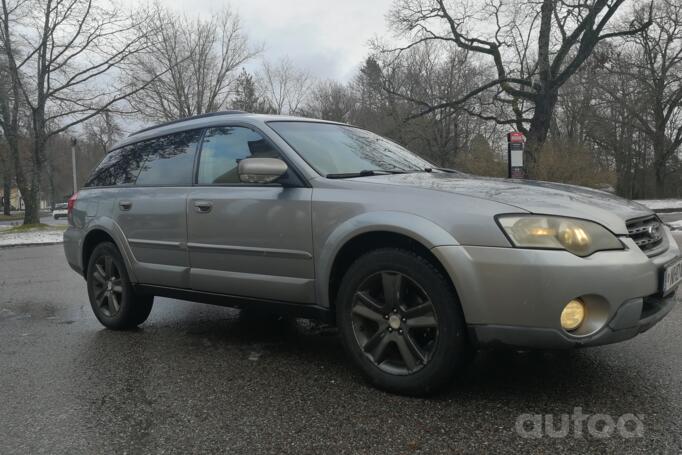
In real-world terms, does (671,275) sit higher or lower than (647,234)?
lower

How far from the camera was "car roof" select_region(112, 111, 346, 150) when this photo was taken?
3.96 metres

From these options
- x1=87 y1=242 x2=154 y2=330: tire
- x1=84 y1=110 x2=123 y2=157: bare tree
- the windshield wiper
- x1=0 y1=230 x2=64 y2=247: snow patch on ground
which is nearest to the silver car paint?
the windshield wiper

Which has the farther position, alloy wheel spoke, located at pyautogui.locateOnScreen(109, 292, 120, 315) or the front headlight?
alloy wheel spoke, located at pyautogui.locateOnScreen(109, 292, 120, 315)

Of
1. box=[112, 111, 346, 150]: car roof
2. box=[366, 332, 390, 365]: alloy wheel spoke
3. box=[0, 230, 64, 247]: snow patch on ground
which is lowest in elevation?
box=[0, 230, 64, 247]: snow patch on ground

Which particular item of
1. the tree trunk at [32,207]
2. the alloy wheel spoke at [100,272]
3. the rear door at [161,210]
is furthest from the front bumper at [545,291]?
the tree trunk at [32,207]

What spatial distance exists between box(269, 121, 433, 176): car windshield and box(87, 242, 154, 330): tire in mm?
1970

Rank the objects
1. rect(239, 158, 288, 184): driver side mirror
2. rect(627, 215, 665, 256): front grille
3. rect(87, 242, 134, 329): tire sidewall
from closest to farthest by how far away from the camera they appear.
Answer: rect(627, 215, 665, 256): front grille, rect(239, 158, 288, 184): driver side mirror, rect(87, 242, 134, 329): tire sidewall

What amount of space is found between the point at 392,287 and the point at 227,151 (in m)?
1.72

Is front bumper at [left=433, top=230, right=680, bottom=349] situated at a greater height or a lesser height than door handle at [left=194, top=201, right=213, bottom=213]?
lesser

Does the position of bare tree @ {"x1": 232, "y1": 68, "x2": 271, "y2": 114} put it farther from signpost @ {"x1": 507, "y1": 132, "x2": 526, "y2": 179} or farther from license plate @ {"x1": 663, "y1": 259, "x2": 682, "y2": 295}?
license plate @ {"x1": 663, "y1": 259, "x2": 682, "y2": 295}

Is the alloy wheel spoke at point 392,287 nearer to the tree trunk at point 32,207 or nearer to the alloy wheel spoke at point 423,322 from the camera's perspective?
the alloy wheel spoke at point 423,322

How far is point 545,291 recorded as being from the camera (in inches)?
100.0

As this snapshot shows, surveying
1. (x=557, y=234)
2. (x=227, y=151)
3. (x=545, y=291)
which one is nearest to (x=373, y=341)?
(x=545, y=291)

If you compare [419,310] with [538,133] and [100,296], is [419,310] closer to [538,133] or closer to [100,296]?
[100,296]
